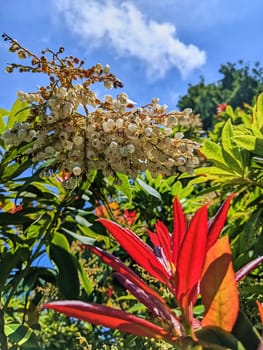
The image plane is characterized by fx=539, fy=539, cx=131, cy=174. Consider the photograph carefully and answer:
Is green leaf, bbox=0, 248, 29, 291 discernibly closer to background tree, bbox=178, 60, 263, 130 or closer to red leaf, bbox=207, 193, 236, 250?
red leaf, bbox=207, 193, 236, 250

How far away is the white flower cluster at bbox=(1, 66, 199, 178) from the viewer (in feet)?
3.66

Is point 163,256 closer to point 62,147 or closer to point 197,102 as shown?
point 62,147

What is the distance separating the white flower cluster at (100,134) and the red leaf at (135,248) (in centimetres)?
53

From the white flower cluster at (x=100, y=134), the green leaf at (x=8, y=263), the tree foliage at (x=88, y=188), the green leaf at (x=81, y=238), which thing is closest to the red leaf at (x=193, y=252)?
the tree foliage at (x=88, y=188)

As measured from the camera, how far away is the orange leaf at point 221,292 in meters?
0.50

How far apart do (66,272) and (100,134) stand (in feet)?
1.55

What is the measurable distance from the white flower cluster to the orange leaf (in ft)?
1.98

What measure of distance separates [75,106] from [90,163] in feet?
0.42

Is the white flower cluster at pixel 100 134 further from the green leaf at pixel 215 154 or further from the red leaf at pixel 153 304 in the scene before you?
the red leaf at pixel 153 304

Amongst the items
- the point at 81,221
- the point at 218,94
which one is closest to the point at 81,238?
the point at 81,221

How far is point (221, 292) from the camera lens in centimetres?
50

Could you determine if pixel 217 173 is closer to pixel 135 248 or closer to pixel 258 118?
pixel 258 118

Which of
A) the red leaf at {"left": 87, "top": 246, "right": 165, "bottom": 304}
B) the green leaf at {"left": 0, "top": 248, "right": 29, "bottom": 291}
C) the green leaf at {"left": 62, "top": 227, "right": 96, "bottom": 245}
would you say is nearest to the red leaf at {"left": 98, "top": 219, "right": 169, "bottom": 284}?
the red leaf at {"left": 87, "top": 246, "right": 165, "bottom": 304}

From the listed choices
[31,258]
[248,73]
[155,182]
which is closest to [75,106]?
[31,258]
